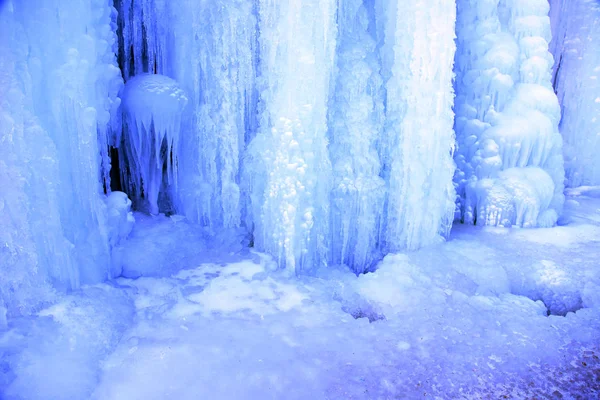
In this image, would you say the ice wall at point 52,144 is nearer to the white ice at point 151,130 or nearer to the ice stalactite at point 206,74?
the white ice at point 151,130

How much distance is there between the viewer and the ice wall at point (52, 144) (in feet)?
12.2

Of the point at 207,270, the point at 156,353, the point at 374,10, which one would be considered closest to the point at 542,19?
the point at 374,10

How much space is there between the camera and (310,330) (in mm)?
4438

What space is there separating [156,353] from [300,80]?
3.86 m

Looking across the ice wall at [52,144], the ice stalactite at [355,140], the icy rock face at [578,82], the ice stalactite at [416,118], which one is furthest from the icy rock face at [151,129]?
the icy rock face at [578,82]

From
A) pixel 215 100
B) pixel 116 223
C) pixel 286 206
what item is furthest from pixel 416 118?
pixel 116 223

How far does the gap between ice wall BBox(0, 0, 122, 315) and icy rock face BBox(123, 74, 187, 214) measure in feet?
2.40

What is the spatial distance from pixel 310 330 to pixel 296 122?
110 inches

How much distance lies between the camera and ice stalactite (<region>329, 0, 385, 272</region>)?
21.0 ft

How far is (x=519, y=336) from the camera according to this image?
14.2 feet

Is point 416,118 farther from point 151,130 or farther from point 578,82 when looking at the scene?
point 578,82

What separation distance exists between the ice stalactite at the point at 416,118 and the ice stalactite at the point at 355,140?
0.89ft

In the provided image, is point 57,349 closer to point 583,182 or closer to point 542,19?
point 542,19

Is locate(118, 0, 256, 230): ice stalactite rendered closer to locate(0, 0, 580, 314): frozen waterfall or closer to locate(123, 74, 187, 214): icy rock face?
locate(0, 0, 580, 314): frozen waterfall
